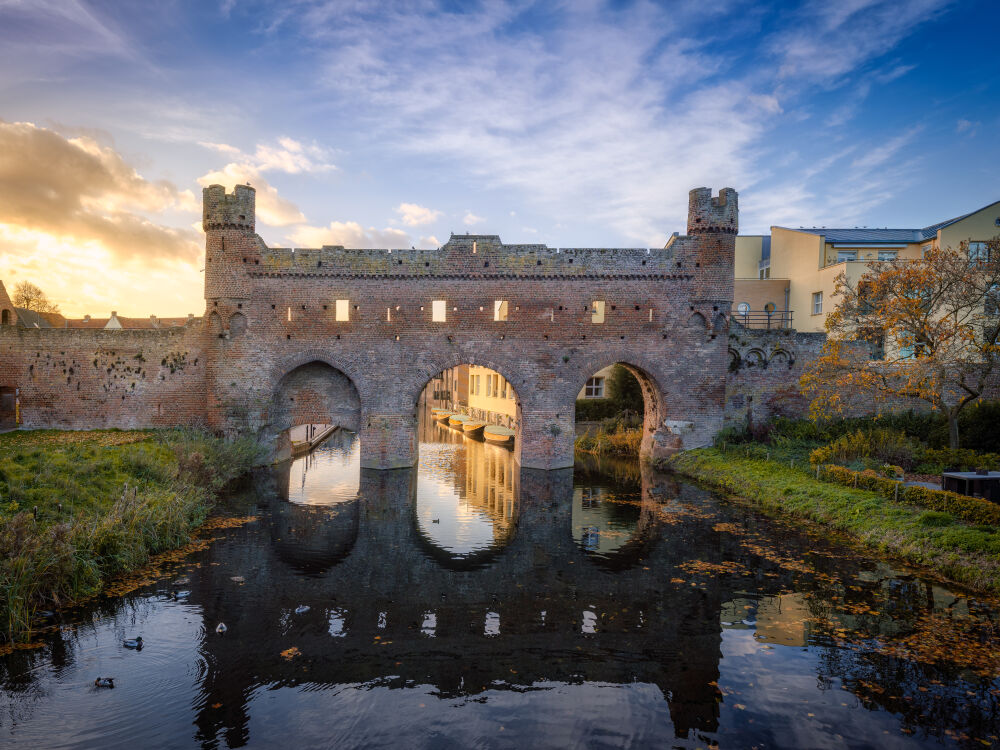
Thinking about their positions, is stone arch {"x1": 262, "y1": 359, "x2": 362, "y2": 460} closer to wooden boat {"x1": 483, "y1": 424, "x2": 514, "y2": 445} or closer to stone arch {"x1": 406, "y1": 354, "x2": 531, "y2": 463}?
stone arch {"x1": 406, "y1": 354, "x2": 531, "y2": 463}

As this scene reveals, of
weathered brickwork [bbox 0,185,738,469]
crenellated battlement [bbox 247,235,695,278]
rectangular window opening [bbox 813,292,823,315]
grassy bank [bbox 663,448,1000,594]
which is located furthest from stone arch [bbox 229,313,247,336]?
rectangular window opening [bbox 813,292,823,315]

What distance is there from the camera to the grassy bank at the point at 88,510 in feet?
34.0

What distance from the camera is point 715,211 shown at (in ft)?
80.6

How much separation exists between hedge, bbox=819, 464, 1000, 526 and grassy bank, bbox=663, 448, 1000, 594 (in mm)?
220

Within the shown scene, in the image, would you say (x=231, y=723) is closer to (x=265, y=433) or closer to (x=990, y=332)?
(x=265, y=433)

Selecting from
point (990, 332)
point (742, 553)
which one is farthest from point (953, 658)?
point (990, 332)

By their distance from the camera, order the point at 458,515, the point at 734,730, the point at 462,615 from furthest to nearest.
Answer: the point at 458,515 < the point at 462,615 < the point at 734,730

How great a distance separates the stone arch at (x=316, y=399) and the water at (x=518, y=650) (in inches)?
371

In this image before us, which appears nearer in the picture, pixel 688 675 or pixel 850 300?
pixel 688 675

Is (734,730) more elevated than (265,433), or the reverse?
(265,433)

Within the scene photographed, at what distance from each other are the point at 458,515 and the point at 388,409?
304 inches

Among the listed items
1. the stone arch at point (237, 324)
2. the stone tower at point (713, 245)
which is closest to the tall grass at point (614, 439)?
the stone tower at point (713, 245)

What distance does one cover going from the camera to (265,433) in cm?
2561

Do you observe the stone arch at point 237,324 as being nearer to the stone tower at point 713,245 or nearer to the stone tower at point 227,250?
the stone tower at point 227,250
